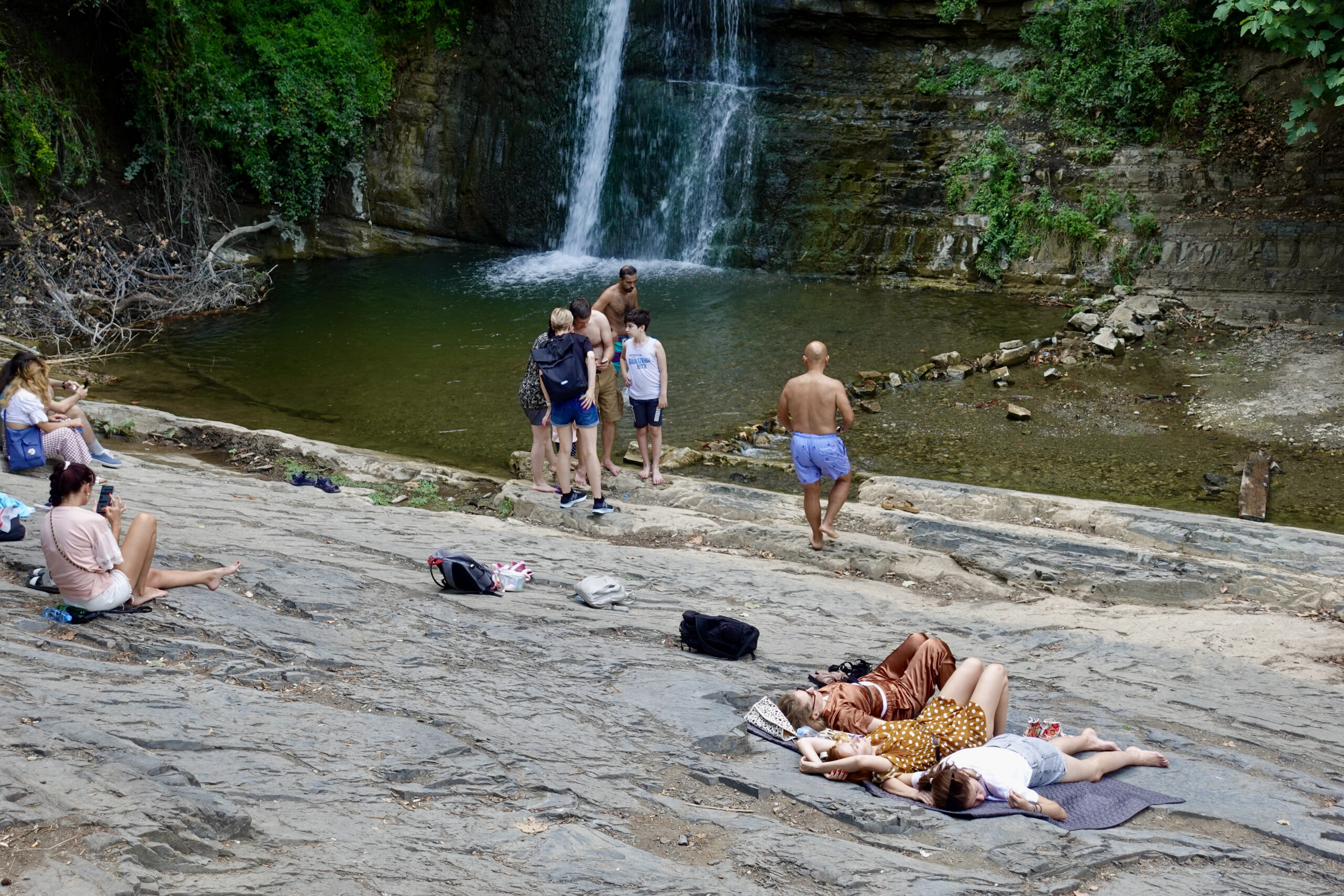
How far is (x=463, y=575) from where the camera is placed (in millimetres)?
6266

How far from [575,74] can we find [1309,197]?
1244 cm

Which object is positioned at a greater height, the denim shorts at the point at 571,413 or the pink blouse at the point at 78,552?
the denim shorts at the point at 571,413

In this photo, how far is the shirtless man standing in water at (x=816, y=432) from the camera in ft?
24.4

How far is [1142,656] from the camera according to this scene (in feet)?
19.6

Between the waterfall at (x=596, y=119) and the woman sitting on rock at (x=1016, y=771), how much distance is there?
1621 centimetres

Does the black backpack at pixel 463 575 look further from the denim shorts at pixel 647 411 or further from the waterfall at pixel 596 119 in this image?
the waterfall at pixel 596 119

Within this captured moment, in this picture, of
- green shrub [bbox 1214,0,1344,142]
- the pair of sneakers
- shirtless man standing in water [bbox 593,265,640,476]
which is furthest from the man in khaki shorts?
green shrub [bbox 1214,0,1344,142]

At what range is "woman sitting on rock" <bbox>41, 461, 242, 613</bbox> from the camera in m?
5.00

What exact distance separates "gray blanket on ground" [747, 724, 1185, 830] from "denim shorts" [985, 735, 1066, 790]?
0.04m

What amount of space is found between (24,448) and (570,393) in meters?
4.12

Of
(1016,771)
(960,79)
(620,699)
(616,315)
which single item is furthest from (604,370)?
(960,79)

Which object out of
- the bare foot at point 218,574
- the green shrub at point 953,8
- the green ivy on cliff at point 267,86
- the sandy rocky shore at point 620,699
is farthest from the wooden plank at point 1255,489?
the green ivy on cliff at point 267,86

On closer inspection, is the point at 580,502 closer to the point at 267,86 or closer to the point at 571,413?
the point at 571,413

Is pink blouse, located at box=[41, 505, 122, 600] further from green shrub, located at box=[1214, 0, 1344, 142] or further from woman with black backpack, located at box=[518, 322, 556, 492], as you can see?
green shrub, located at box=[1214, 0, 1344, 142]
